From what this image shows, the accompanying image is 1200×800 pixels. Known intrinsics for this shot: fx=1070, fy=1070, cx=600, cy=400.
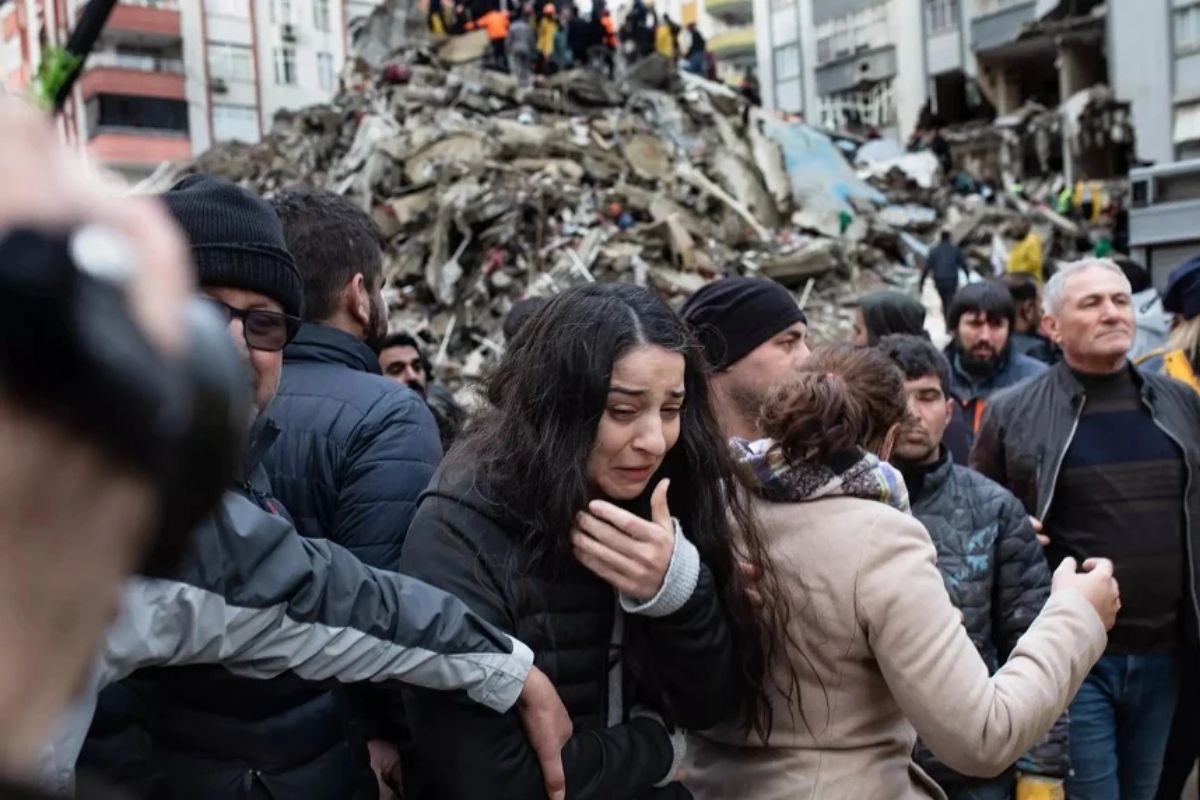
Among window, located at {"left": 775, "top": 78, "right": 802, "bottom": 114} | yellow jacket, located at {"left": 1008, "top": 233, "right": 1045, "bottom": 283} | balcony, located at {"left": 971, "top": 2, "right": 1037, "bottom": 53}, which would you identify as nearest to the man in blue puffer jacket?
yellow jacket, located at {"left": 1008, "top": 233, "right": 1045, "bottom": 283}

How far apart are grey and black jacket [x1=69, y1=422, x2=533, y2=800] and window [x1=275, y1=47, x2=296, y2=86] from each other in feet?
131

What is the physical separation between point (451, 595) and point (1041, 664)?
117 centimetres

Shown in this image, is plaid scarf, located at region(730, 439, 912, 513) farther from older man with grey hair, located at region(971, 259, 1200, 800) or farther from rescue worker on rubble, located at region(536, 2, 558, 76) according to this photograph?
rescue worker on rubble, located at region(536, 2, 558, 76)

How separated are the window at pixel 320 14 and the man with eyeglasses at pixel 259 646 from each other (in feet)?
121

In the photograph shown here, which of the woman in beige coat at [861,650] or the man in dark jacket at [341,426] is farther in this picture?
the man in dark jacket at [341,426]

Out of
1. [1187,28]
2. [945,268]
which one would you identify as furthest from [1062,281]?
[1187,28]

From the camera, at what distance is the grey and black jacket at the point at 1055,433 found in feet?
11.3

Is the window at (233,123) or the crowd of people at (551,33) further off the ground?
the window at (233,123)

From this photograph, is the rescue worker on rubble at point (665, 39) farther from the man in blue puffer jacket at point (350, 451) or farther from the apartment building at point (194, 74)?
the man in blue puffer jacket at point (350, 451)

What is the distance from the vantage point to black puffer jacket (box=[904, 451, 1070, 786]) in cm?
289

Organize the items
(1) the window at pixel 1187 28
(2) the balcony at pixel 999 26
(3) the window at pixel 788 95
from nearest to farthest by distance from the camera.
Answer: (1) the window at pixel 1187 28 < (2) the balcony at pixel 999 26 < (3) the window at pixel 788 95

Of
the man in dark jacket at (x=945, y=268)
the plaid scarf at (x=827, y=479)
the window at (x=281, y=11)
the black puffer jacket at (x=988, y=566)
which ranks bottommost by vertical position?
the black puffer jacket at (x=988, y=566)

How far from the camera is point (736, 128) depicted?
21328 millimetres

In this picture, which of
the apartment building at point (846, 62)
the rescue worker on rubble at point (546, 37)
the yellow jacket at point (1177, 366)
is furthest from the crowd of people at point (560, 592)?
the apartment building at point (846, 62)
